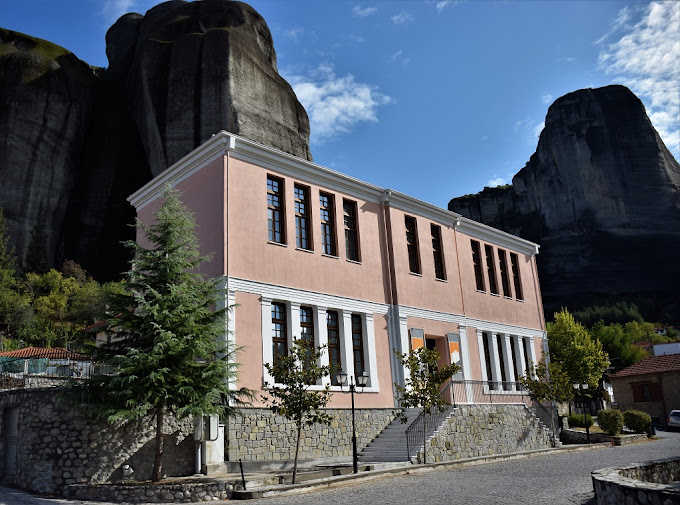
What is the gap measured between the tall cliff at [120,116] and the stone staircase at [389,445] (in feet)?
126

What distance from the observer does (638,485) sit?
702cm

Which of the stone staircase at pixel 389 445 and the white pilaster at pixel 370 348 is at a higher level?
the white pilaster at pixel 370 348

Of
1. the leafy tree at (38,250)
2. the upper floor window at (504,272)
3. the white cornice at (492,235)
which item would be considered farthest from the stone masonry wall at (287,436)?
the leafy tree at (38,250)

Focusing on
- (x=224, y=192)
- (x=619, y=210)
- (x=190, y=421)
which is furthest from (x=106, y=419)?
(x=619, y=210)

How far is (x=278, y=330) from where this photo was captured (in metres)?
17.6

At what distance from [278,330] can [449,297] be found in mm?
8972

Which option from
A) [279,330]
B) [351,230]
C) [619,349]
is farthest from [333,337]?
[619,349]

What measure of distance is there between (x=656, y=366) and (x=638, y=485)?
136 feet

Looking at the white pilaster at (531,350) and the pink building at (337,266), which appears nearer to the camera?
the pink building at (337,266)

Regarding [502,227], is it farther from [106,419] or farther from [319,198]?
[106,419]

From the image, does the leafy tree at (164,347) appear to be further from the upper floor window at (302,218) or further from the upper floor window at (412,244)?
the upper floor window at (412,244)

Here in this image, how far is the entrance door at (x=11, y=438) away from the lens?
44.9ft

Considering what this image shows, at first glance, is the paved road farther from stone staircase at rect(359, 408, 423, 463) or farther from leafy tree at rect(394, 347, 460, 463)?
leafy tree at rect(394, 347, 460, 463)

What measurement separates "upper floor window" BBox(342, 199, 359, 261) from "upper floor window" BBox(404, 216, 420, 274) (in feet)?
9.00
